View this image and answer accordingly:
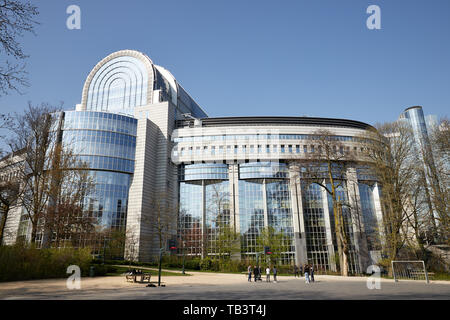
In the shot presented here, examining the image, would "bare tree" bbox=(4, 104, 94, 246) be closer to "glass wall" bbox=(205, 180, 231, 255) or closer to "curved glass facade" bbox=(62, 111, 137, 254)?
"curved glass facade" bbox=(62, 111, 137, 254)

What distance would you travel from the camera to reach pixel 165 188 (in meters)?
55.8

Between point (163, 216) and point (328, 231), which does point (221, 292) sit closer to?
point (163, 216)

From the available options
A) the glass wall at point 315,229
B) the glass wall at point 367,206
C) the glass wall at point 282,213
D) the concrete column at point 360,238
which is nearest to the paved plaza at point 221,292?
the glass wall at point 282,213

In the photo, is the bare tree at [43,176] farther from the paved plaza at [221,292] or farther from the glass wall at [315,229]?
the glass wall at [315,229]

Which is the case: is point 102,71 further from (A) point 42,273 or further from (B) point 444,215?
(B) point 444,215

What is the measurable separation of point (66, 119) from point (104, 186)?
15.4 meters

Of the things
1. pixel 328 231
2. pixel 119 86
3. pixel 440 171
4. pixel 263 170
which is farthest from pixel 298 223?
pixel 119 86

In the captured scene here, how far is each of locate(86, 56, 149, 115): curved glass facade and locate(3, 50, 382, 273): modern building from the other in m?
3.99

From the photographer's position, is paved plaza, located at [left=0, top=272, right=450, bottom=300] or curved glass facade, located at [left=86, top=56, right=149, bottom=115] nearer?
paved plaza, located at [left=0, top=272, right=450, bottom=300]

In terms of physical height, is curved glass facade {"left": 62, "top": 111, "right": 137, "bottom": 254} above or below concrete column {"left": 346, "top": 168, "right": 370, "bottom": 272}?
above

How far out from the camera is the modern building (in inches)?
2028

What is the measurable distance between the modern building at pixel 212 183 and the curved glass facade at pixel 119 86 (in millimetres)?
3988

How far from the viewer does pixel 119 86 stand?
A: 6744cm

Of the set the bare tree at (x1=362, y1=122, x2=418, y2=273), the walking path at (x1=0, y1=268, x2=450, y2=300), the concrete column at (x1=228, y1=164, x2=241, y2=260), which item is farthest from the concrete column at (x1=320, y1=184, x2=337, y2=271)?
the walking path at (x1=0, y1=268, x2=450, y2=300)
